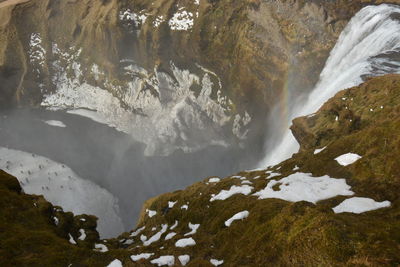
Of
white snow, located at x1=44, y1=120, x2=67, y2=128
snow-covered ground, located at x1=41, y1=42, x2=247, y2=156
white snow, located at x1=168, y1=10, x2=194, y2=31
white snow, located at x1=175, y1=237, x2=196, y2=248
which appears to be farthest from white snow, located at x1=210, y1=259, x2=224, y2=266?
white snow, located at x1=44, y1=120, x2=67, y2=128

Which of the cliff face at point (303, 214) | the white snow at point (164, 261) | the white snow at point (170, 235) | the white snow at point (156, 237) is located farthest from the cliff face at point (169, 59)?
the white snow at point (164, 261)

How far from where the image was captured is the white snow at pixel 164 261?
62.7 ft

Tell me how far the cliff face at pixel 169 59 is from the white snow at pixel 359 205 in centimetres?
7528

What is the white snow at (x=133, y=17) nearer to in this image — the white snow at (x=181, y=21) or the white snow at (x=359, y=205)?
the white snow at (x=181, y=21)

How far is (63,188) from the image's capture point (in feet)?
384

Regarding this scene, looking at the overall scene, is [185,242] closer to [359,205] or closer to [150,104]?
[359,205]

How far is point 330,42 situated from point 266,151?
36908mm

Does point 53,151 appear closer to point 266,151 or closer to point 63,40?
point 63,40

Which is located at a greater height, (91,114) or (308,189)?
(91,114)

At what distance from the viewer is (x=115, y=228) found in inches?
4186

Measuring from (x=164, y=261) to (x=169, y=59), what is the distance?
118585mm

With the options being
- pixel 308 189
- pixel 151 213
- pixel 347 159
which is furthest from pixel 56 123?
pixel 347 159

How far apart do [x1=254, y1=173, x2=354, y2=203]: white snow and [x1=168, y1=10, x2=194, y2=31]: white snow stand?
4318 inches

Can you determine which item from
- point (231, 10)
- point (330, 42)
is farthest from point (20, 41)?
point (330, 42)
